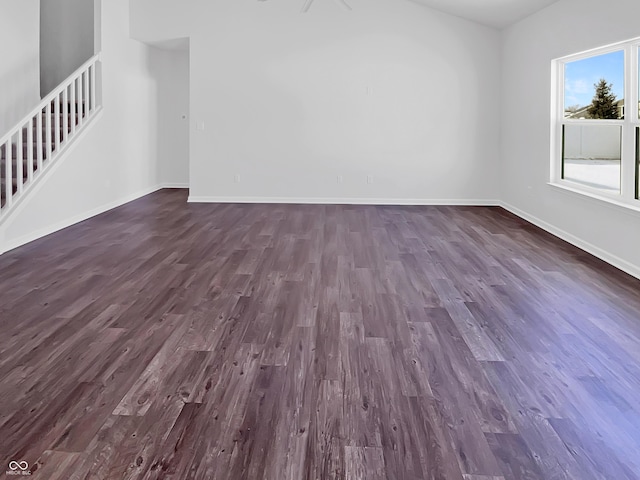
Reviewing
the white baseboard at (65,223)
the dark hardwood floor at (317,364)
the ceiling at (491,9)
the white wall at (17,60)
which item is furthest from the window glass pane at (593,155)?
the white wall at (17,60)

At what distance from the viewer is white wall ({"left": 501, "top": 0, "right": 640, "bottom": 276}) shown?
5.01 metres

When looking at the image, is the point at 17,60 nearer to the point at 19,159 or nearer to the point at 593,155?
the point at 19,159

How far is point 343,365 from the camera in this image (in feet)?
9.53

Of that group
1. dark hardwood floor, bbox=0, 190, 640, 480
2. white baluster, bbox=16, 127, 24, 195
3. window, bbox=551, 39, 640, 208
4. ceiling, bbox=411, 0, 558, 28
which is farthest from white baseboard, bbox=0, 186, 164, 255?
window, bbox=551, 39, 640, 208

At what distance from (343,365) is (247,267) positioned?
2212 millimetres

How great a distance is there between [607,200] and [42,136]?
622cm

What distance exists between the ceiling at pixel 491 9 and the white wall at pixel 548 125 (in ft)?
0.42

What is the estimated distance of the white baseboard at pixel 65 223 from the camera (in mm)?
5562

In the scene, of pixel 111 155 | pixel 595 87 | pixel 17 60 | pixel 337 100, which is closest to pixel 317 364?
pixel 595 87

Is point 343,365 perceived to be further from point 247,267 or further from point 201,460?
point 247,267

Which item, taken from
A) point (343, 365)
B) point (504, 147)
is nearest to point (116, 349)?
point (343, 365)

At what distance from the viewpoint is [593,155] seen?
19.3 ft

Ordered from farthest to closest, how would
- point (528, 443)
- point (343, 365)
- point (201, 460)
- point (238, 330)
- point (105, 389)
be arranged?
point (238, 330) → point (343, 365) → point (105, 389) → point (528, 443) → point (201, 460)

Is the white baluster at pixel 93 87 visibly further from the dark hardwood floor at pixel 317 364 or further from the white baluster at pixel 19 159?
the dark hardwood floor at pixel 317 364
